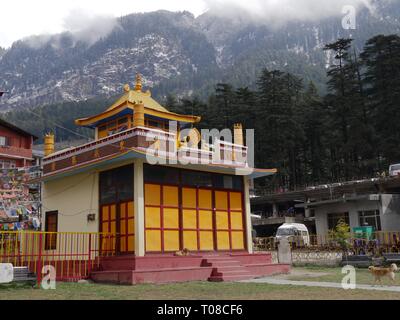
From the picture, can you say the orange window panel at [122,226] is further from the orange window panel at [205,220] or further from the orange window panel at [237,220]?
the orange window panel at [237,220]

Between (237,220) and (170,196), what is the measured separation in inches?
156

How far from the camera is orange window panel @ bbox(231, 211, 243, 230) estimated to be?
70.5 feet

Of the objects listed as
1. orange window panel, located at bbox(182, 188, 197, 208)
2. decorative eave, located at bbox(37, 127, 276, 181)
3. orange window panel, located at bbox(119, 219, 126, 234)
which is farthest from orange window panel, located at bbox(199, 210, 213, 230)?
orange window panel, located at bbox(119, 219, 126, 234)

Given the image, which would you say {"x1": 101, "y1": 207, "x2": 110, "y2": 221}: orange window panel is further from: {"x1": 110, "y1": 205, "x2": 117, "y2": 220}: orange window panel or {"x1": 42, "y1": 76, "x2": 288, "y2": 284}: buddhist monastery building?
{"x1": 110, "y1": 205, "x2": 117, "y2": 220}: orange window panel

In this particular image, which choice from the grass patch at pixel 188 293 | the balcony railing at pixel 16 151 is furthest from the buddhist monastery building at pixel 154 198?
the balcony railing at pixel 16 151

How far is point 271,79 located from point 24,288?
177 feet

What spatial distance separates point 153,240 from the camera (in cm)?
1830

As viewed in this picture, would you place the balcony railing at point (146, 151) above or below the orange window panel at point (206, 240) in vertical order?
above

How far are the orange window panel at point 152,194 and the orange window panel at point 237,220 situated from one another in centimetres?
420

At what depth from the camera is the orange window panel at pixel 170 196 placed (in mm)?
18984
